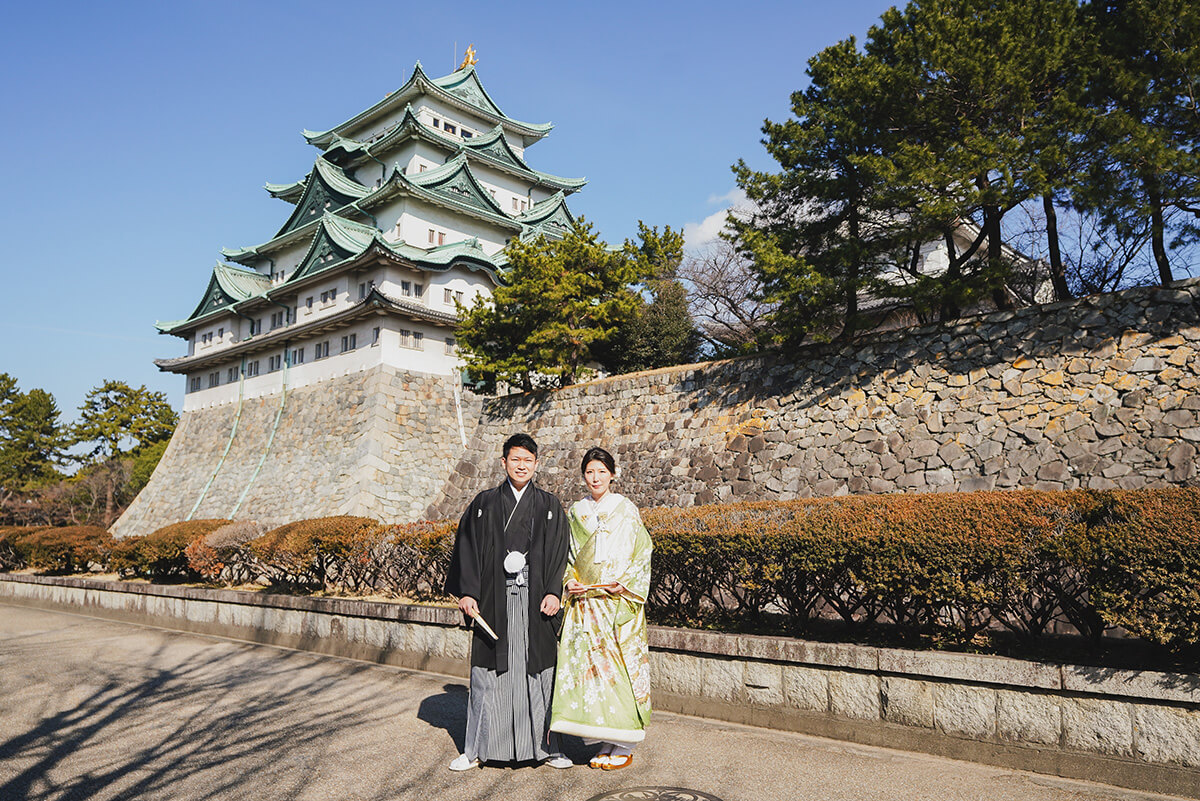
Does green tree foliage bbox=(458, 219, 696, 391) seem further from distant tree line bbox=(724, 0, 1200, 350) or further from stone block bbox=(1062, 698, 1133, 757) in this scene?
stone block bbox=(1062, 698, 1133, 757)

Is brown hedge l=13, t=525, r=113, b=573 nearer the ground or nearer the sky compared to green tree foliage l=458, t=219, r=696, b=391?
nearer the ground

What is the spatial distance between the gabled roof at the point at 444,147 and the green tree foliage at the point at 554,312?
549 inches

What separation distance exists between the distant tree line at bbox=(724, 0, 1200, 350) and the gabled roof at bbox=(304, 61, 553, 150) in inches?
Answer: 979

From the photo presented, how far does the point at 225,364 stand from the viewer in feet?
103

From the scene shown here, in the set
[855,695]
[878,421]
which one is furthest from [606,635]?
[878,421]

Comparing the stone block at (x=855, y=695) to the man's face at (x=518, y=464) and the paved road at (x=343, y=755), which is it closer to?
Result: the paved road at (x=343, y=755)

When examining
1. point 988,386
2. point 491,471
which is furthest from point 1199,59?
point 491,471

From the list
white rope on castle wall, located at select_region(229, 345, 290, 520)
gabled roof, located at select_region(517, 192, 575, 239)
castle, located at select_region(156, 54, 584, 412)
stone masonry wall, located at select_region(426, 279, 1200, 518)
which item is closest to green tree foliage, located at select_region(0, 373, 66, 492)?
castle, located at select_region(156, 54, 584, 412)

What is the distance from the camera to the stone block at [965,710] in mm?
4207

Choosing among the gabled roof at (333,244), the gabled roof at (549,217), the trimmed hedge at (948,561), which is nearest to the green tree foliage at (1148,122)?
the trimmed hedge at (948,561)

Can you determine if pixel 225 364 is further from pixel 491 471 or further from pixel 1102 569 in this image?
pixel 1102 569

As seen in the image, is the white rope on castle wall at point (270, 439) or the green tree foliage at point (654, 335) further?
the white rope on castle wall at point (270, 439)

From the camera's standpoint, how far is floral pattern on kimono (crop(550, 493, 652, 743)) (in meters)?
4.39

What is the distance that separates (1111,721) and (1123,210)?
351 inches
